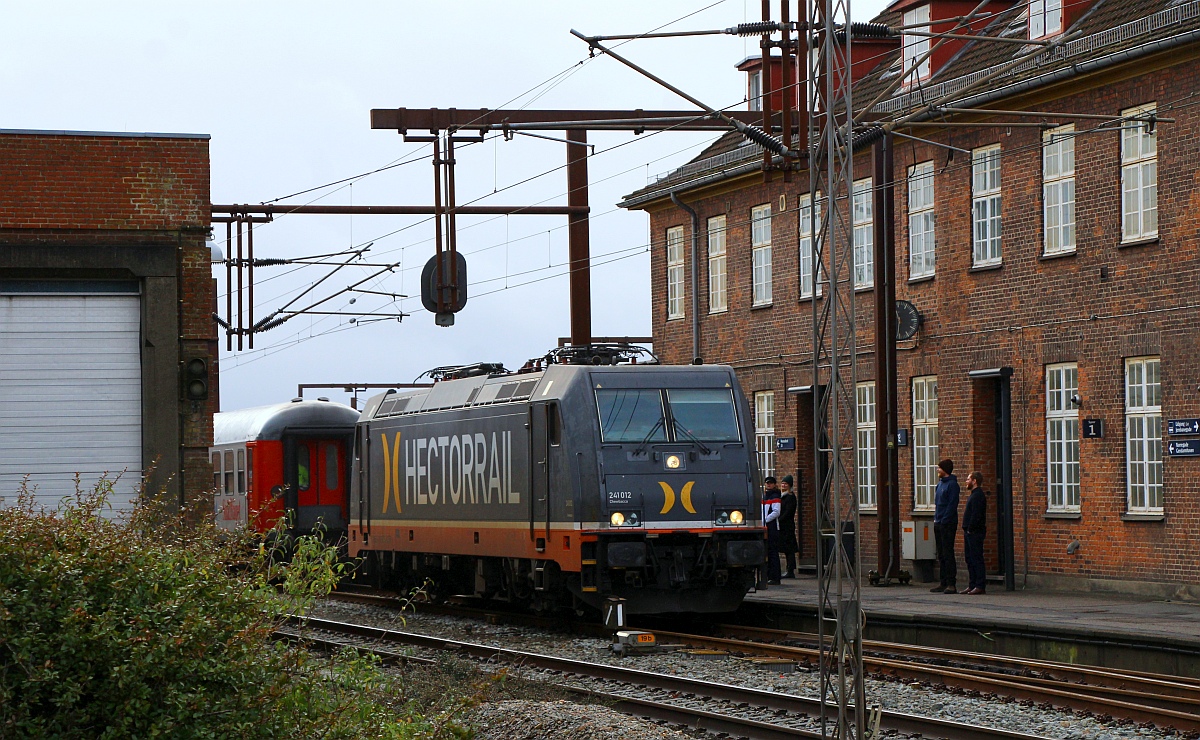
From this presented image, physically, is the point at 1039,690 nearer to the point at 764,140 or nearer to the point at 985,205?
the point at 764,140

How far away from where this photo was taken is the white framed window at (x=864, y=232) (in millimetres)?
30856

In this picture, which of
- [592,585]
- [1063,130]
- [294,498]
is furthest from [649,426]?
[294,498]

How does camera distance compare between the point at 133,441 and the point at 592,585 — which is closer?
the point at 592,585

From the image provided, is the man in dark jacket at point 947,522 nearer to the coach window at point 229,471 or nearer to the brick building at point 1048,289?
the brick building at point 1048,289

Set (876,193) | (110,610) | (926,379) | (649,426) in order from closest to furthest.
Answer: (110,610) → (649,426) → (876,193) → (926,379)

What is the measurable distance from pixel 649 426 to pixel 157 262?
654 centimetres

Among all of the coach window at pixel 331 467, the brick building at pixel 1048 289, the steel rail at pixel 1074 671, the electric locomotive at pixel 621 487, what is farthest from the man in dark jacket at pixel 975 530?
the coach window at pixel 331 467

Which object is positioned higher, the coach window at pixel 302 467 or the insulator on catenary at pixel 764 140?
the insulator on catenary at pixel 764 140

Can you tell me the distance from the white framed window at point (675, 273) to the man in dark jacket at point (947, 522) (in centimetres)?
1410

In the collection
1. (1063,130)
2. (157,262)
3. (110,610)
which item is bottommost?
(110,610)

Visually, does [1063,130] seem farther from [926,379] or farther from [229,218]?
[229,218]

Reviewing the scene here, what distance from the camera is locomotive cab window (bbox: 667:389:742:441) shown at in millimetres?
21109

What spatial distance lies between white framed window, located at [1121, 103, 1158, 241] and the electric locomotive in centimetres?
657

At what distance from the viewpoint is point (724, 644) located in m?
19.2
